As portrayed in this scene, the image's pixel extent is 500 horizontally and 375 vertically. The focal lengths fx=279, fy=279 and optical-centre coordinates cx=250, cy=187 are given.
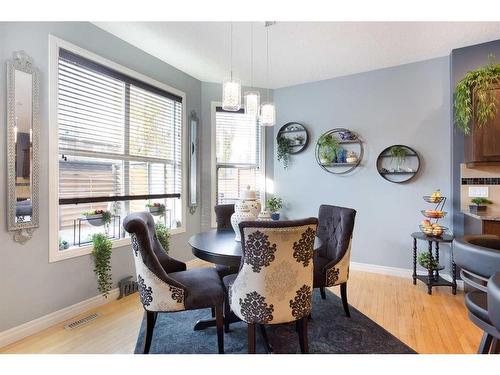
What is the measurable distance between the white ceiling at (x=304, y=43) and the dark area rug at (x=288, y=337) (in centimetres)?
271

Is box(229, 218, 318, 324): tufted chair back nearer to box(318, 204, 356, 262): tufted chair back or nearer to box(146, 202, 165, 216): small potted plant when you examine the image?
box(318, 204, 356, 262): tufted chair back

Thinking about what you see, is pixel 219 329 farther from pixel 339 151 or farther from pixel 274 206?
pixel 339 151

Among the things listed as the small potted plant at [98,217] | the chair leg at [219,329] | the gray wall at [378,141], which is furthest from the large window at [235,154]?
the chair leg at [219,329]

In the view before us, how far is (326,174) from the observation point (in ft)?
13.3

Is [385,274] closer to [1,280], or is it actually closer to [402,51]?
[402,51]

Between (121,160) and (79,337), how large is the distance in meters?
1.71

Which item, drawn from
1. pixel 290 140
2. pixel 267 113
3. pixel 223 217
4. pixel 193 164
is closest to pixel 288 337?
pixel 223 217

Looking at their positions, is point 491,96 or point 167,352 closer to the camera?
point 167,352

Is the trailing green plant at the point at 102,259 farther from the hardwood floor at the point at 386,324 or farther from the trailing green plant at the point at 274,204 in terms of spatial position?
the trailing green plant at the point at 274,204

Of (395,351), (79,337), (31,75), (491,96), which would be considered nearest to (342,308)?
(395,351)

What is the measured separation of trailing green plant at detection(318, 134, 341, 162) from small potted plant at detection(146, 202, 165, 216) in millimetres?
2333

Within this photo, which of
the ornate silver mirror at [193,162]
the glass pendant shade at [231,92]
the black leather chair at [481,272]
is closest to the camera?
the black leather chair at [481,272]

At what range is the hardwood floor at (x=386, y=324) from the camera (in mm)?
2027

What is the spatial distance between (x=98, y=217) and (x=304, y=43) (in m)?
2.82
